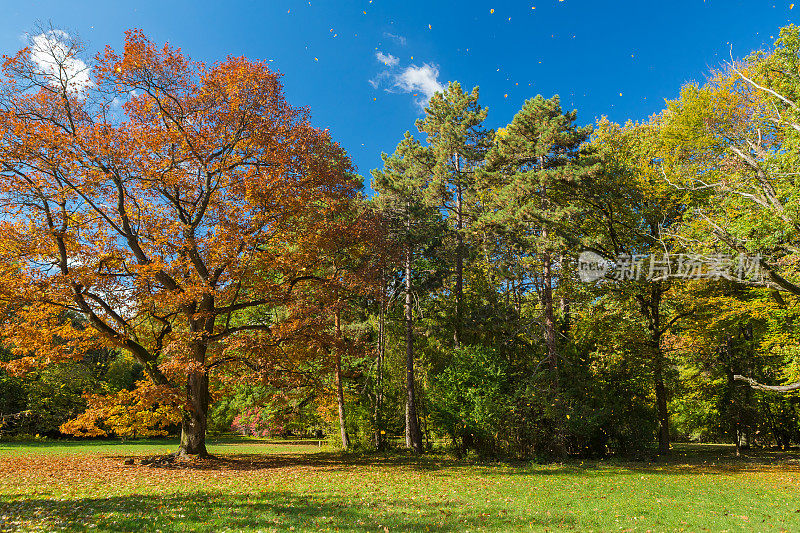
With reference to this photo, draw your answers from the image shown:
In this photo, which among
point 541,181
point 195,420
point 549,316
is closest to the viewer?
point 195,420

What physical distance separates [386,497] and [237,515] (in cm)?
338

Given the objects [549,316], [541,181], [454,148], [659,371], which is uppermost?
[454,148]

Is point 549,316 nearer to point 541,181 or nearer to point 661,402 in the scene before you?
point 541,181

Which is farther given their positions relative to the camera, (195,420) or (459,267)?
(459,267)

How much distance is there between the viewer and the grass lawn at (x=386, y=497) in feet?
22.5

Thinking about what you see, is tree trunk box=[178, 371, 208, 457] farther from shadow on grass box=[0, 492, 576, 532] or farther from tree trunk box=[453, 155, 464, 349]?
tree trunk box=[453, 155, 464, 349]

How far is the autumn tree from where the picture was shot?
519 inches

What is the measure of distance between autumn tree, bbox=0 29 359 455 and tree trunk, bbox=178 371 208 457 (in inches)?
2.0

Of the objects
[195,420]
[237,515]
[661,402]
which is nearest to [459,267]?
[661,402]

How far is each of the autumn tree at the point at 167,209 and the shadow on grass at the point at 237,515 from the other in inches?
218

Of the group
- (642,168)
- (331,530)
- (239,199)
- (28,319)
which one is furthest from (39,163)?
(642,168)

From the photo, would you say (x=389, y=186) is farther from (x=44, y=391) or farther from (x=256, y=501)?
(x=44, y=391)

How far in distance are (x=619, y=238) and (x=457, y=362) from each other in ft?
33.8

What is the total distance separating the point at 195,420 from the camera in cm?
1513
